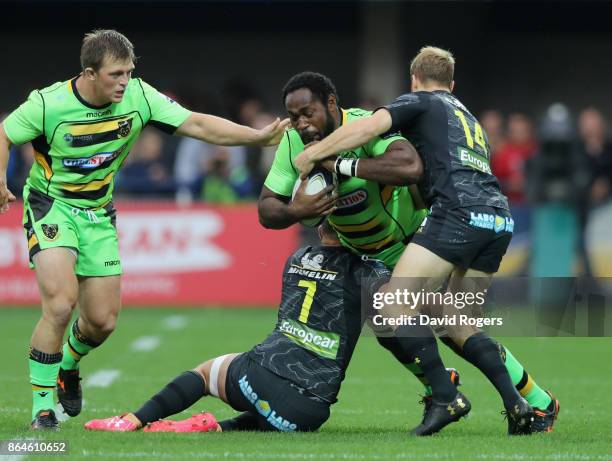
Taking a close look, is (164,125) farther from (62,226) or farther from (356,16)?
(356,16)

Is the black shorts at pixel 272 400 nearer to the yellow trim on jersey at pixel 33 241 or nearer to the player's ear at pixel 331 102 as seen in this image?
the yellow trim on jersey at pixel 33 241

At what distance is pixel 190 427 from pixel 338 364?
3.08 ft

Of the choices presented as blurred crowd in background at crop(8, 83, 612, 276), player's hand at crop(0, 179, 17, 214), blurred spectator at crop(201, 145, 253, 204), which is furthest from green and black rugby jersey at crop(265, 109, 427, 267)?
blurred spectator at crop(201, 145, 253, 204)

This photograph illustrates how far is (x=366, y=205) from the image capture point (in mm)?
7746

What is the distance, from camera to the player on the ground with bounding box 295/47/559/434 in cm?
726

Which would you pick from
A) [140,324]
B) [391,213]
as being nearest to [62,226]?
[391,213]

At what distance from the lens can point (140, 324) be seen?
1484cm

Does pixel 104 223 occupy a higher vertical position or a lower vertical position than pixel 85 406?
higher

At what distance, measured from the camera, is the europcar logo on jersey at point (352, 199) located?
25.2ft

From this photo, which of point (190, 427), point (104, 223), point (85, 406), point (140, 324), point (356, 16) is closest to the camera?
point (190, 427)

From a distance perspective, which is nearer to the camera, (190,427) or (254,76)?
(190,427)

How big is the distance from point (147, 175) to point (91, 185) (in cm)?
980

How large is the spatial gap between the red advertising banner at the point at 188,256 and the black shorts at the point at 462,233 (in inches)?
356
